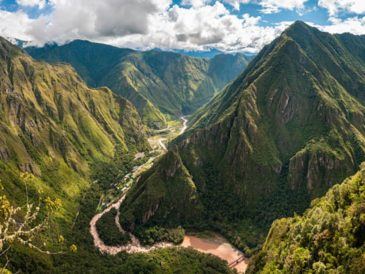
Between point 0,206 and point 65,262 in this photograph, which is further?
point 65,262

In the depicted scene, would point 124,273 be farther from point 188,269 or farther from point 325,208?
point 325,208

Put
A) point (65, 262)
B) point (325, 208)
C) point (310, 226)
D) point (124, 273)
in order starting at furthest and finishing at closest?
point (65, 262), point (124, 273), point (325, 208), point (310, 226)

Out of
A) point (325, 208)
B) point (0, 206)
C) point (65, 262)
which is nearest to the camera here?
point (0, 206)

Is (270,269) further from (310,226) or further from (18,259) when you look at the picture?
(18,259)

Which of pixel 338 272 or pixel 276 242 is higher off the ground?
pixel 338 272

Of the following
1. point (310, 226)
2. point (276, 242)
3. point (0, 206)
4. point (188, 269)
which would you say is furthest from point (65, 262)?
point (0, 206)

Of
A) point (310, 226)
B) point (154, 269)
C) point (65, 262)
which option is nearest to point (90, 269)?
point (65, 262)

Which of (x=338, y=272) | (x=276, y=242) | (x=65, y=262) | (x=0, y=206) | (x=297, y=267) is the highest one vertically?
(x=0, y=206)
